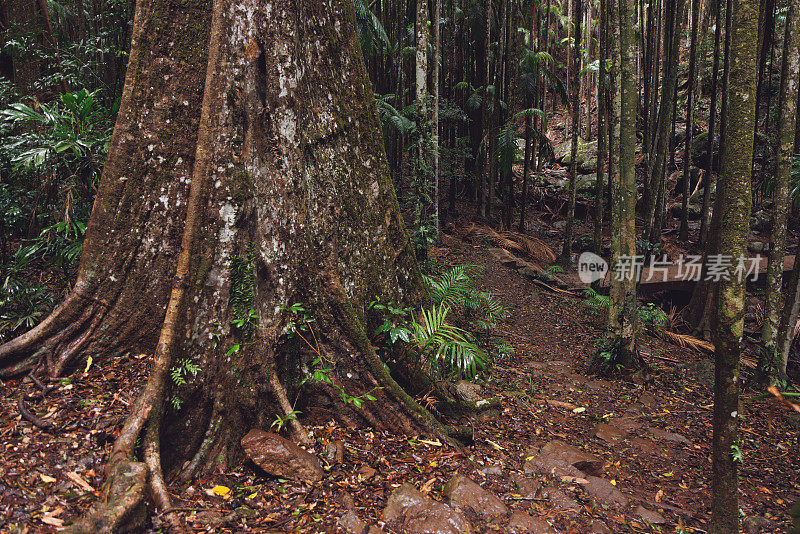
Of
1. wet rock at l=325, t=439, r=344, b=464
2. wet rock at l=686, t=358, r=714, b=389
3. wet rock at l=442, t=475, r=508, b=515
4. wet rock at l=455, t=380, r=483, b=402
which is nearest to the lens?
wet rock at l=442, t=475, r=508, b=515

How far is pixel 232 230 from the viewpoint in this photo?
2734 mm

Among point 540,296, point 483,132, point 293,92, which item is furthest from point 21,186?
point 483,132

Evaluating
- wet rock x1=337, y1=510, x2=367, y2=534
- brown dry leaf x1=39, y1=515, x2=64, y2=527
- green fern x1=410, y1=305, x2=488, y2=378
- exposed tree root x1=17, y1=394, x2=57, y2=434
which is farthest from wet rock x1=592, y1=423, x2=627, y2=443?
exposed tree root x1=17, y1=394, x2=57, y2=434

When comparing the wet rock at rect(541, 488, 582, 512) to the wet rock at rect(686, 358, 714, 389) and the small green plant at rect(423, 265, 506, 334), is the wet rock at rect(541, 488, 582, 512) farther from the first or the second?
the wet rock at rect(686, 358, 714, 389)

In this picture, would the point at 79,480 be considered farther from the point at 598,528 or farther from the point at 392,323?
the point at 598,528

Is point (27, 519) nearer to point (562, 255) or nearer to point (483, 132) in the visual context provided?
point (562, 255)

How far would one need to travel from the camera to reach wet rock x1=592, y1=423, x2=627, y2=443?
162 inches

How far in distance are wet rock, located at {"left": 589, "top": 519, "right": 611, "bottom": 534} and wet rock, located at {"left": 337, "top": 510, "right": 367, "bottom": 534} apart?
1375mm

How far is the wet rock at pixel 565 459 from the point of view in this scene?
11.0 ft

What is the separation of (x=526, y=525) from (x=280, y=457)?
144cm

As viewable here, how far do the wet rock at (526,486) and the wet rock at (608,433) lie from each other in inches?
54.9

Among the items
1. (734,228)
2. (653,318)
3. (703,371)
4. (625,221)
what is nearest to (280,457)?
(734,228)

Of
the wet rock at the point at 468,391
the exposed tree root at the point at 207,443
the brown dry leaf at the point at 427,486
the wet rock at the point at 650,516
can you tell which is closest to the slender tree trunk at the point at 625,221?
the wet rock at the point at 468,391

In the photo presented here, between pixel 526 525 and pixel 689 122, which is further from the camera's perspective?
pixel 689 122
